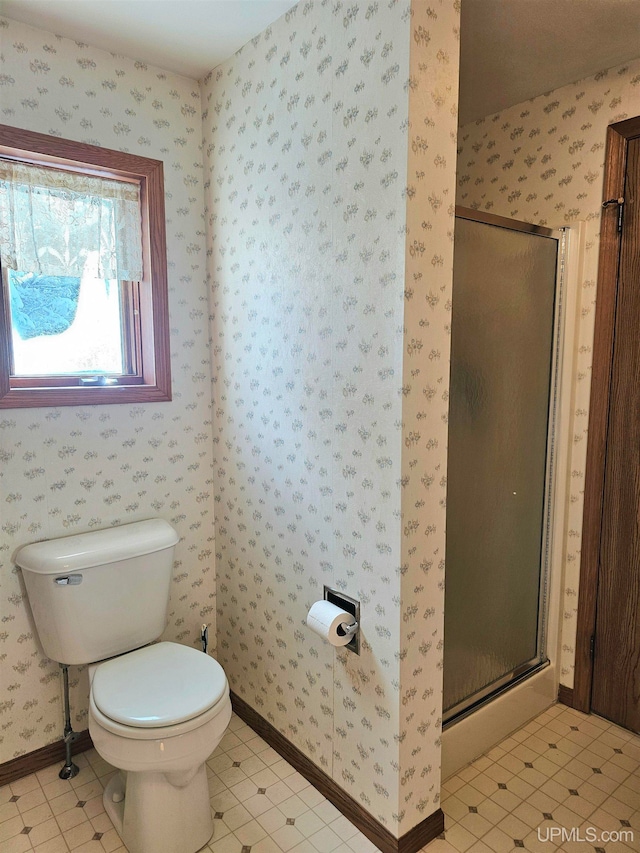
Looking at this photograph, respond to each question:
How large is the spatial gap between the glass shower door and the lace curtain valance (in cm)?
116

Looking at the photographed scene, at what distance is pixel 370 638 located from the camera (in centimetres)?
154

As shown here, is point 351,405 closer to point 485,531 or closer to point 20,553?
point 485,531

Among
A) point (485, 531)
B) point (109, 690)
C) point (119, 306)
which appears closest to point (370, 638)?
point (485, 531)

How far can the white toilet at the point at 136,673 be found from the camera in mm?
1464

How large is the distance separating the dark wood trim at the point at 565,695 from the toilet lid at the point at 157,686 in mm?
1401

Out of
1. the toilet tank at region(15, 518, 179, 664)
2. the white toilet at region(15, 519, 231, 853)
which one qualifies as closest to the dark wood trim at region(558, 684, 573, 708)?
the white toilet at region(15, 519, 231, 853)

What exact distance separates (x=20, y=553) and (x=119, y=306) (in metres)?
0.92

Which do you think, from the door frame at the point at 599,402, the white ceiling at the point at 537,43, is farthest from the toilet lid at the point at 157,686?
the white ceiling at the point at 537,43

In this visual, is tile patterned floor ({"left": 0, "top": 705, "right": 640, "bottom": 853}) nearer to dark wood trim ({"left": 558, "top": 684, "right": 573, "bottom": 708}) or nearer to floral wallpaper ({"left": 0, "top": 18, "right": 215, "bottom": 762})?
dark wood trim ({"left": 558, "top": 684, "right": 573, "bottom": 708})

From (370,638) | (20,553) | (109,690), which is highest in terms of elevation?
(20,553)

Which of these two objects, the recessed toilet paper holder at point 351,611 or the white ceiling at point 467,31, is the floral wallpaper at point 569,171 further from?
the recessed toilet paper holder at point 351,611

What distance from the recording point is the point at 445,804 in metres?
1.72

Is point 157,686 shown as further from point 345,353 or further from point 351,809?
point 345,353

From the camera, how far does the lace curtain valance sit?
174 cm
